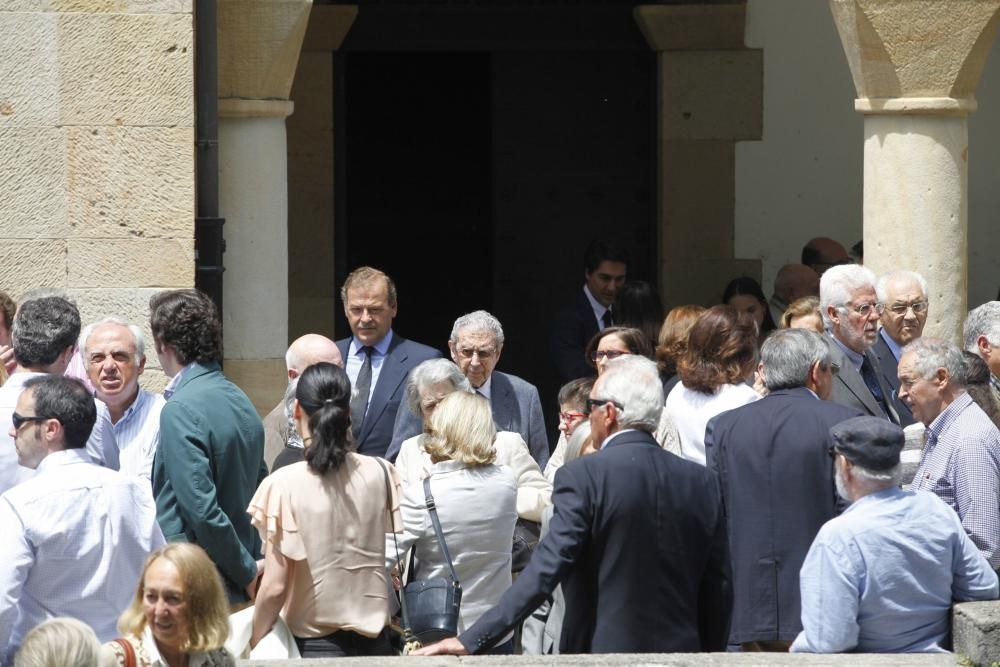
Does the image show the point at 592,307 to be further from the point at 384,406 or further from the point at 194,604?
the point at 194,604

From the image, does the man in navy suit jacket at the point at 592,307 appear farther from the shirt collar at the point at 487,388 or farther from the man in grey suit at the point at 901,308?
the shirt collar at the point at 487,388

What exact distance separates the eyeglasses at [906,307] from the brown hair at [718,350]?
124 cm

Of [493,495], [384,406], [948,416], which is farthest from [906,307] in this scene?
[493,495]

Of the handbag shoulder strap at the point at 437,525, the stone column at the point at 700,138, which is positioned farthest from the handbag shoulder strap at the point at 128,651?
the stone column at the point at 700,138

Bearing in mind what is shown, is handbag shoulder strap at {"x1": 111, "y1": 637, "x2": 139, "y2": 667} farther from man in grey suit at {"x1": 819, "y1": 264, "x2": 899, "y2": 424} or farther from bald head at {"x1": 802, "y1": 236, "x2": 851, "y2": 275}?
bald head at {"x1": 802, "y1": 236, "x2": 851, "y2": 275}

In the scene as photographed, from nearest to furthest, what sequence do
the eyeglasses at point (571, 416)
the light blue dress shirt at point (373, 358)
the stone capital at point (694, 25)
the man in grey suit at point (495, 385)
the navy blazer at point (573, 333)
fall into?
1. the eyeglasses at point (571, 416)
2. the man in grey suit at point (495, 385)
3. the light blue dress shirt at point (373, 358)
4. the navy blazer at point (573, 333)
5. the stone capital at point (694, 25)

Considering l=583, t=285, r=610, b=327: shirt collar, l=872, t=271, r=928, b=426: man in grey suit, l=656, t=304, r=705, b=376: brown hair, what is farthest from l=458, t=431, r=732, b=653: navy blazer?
l=583, t=285, r=610, b=327: shirt collar

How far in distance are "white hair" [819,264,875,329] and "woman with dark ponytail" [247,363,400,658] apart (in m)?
2.16

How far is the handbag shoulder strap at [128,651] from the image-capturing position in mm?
3662

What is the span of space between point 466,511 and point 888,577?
1.22 m

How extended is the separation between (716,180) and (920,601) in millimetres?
5316

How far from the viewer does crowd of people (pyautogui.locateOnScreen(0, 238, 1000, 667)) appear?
405 cm

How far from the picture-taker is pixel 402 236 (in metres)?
10.2

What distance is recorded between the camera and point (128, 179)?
21.2 feet
